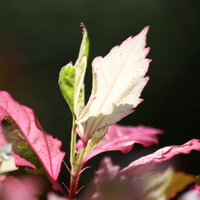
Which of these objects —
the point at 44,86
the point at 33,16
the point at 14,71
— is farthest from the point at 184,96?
the point at 33,16

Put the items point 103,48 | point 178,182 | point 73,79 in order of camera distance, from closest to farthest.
A: point 178,182
point 73,79
point 103,48

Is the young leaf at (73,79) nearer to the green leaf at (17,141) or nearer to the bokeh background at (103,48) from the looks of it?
the green leaf at (17,141)

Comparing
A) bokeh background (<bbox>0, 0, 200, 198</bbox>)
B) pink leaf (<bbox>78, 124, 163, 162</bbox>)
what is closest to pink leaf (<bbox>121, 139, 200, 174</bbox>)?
pink leaf (<bbox>78, 124, 163, 162</bbox>)

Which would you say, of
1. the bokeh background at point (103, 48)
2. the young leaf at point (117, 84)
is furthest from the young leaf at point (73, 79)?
the bokeh background at point (103, 48)

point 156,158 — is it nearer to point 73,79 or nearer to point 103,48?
point 73,79

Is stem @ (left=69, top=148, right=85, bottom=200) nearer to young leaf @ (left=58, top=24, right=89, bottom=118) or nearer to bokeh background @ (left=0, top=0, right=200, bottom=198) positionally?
young leaf @ (left=58, top=24, right=89, bottom=118)

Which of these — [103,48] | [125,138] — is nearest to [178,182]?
[125,138]
